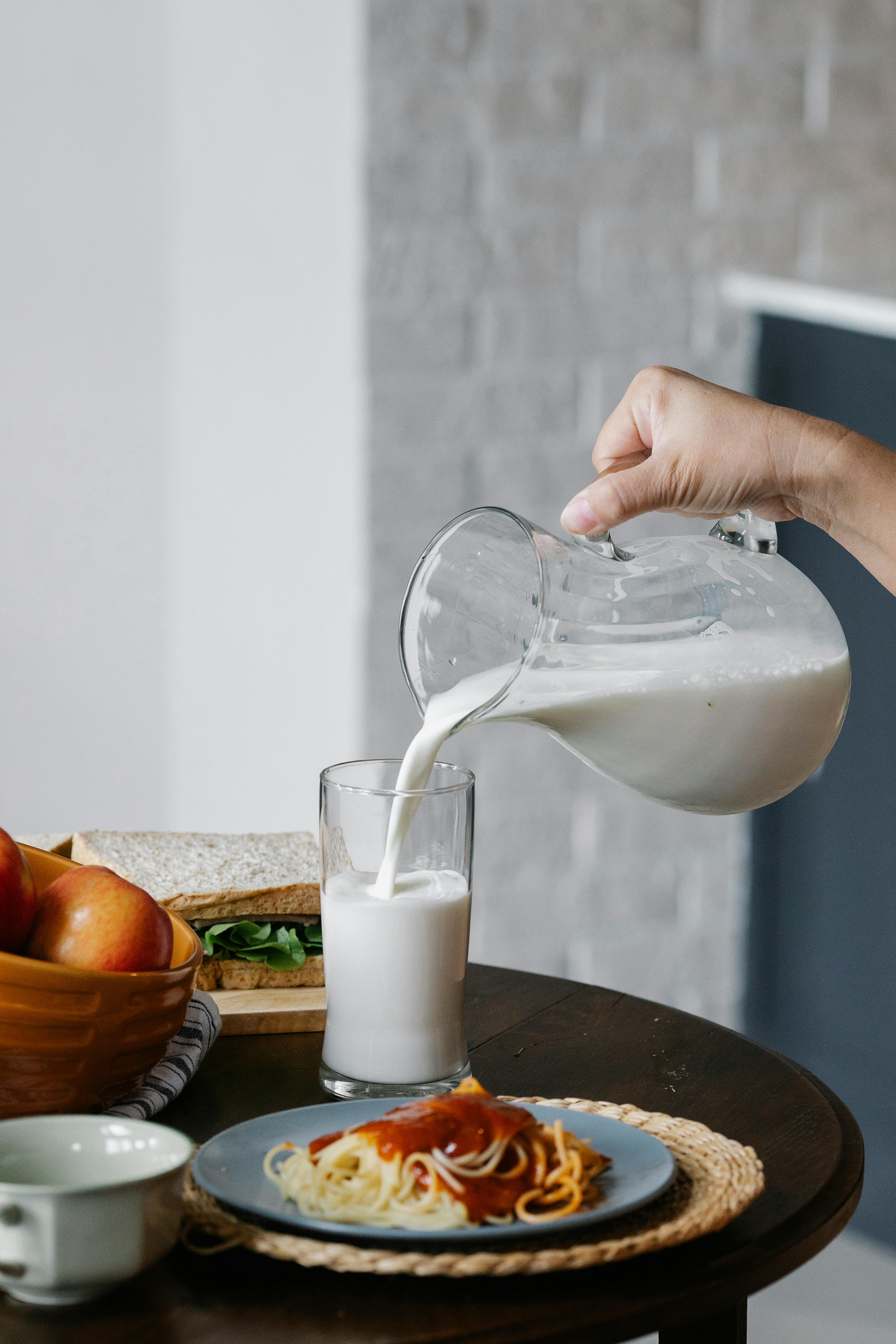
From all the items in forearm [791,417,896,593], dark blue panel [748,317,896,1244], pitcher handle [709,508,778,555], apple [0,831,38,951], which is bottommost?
dark blue panel [748,317,896,1244]

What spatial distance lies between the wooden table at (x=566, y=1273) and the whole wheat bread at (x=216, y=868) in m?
0.10

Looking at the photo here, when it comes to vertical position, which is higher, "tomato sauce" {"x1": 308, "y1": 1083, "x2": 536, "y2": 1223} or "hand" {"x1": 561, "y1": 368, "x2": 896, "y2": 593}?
"hand" {"x1": 561, "y1": 368, "x2": 896, "y2": 593}

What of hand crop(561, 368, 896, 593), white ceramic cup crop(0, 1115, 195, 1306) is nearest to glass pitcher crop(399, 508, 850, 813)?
hand crop(561, 368, 896, 593)

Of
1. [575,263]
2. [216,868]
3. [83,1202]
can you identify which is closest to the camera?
[83,1202]

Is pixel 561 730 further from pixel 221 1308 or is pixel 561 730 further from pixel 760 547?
pixel 221 1308

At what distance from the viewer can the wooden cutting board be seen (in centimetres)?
100

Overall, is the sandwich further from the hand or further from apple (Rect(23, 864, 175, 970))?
the hand

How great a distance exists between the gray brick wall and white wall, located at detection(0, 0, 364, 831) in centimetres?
7

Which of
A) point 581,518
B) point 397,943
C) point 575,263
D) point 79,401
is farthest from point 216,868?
point 575,263

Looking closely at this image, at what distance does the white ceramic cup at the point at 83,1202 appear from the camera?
56 cm

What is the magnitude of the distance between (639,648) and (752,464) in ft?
0.76

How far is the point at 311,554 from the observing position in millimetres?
1993

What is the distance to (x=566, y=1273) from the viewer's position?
63 cm

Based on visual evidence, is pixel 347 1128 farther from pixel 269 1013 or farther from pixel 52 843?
pixel 52 843
